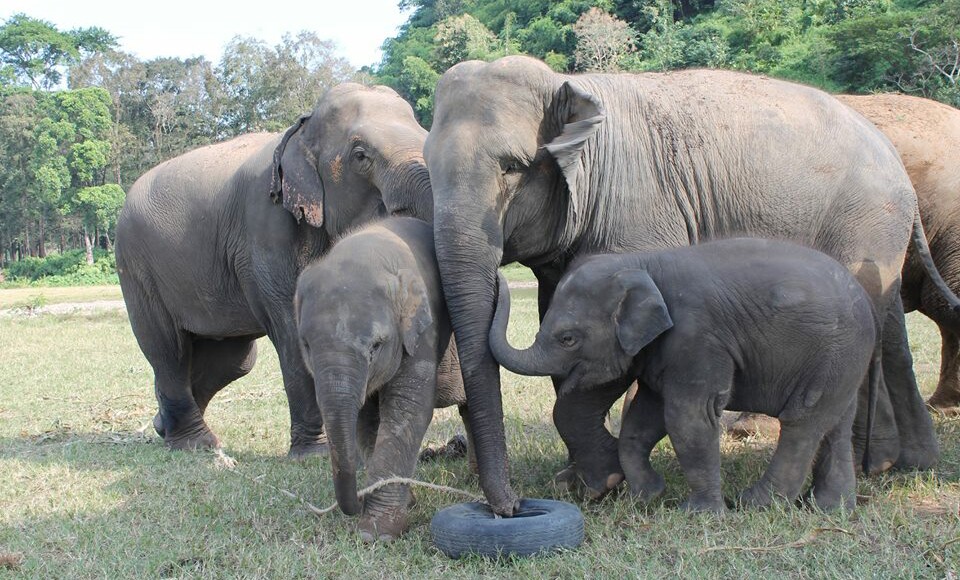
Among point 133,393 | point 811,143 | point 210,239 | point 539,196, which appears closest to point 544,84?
point 539,196

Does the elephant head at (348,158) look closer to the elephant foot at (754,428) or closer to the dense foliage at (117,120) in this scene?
the elephant foot at (754,428)

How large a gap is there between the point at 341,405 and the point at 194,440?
381 cm

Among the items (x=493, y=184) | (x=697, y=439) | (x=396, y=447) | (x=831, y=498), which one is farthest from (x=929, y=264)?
(x=396, y=447)

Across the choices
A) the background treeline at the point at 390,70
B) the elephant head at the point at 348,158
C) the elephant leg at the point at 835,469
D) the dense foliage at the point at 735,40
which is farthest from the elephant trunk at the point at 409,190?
the background treeline at the point at 390,70

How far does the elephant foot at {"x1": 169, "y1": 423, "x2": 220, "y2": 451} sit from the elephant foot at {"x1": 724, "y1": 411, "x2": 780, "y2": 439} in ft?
12.5

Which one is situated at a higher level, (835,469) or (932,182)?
(932,182)

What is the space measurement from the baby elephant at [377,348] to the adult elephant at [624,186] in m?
0.20

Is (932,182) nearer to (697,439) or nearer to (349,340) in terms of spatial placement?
(697,439)

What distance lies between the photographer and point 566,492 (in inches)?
214

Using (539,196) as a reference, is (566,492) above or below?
below

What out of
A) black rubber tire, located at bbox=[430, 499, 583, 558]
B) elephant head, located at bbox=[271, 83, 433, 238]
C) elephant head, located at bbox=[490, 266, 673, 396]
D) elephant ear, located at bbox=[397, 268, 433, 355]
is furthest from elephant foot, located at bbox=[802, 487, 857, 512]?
elephant head, located at bbox=[271, 83, 433, 238]

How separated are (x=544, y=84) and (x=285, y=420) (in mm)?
4820

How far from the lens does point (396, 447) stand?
485 cm

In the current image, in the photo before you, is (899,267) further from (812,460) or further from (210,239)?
(210,239)
